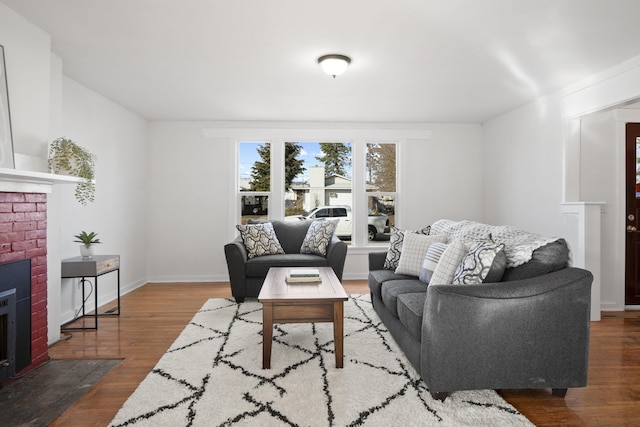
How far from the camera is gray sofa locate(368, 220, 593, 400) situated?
2.08m

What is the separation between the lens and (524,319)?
2.10 meters

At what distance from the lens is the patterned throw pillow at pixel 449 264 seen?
2.46 metres

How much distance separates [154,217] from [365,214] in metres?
3.24

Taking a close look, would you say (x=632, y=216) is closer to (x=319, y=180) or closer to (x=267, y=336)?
(x=319, y=180)

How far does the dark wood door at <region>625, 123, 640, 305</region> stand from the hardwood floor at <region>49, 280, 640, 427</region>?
340mm

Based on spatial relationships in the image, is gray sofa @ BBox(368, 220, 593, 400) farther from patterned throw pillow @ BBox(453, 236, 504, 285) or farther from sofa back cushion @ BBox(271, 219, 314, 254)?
sofa back cushion @ BBox(271, 219, 314, 254)

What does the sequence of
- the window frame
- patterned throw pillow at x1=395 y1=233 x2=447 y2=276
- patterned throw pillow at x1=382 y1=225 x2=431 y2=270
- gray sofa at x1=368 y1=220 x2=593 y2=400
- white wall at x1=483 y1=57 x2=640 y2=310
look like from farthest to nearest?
the window frame < white wall at x1=483 y1=57 x2=640 y2=310 < patterned throw pillow at x1=382 y1=225 x2=431 y2=270 < patterned throw pillow at x1=395 y1=233 x2=447 y2=276 < gray sofa at x1=368 y1=220 x2=593 y2=400

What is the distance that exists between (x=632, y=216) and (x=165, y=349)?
509 cm

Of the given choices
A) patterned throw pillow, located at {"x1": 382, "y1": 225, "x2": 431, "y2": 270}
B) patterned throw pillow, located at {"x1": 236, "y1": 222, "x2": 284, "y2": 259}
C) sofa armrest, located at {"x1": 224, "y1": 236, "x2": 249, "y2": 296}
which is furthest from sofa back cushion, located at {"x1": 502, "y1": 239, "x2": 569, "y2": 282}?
patterned throw pillow, located at {"x1": 236, "y1": 222, "x2": 284, "y2": 259}

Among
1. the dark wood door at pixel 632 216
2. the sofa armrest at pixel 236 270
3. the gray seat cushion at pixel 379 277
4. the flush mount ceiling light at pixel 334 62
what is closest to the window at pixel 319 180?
the sofa armrest at pixel 236 270

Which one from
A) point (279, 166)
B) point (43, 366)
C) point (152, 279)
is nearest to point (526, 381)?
point (43, 366)

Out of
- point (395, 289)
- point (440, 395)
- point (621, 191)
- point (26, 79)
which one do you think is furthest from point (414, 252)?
point (26, 79)

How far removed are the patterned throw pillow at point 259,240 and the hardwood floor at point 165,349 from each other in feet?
2.28

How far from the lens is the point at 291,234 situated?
5094 mm
